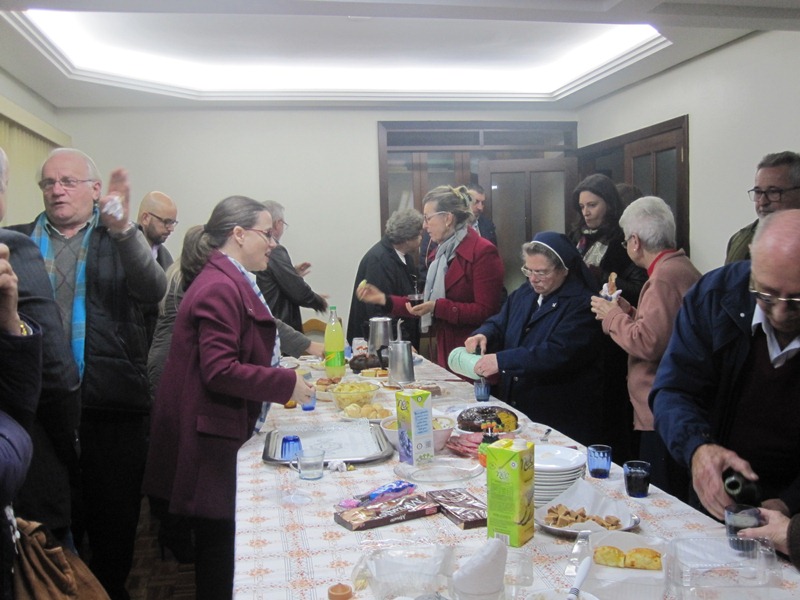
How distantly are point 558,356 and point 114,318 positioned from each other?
5.03 ft

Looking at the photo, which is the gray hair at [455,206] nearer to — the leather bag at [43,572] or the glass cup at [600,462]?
the glass cup at [600,462]

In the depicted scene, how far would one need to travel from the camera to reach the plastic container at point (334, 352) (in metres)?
2.59

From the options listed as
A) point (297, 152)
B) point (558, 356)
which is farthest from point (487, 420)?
point (297, 152)

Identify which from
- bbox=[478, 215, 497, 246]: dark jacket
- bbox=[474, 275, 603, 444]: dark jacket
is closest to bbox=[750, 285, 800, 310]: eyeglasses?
bbox=[474, 275, 603, 444]: dark jacket

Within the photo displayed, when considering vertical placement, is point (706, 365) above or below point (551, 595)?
above

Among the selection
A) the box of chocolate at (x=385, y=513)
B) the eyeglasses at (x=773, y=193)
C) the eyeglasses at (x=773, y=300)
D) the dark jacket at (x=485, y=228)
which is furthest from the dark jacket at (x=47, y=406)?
the dark jacket at (x=485, y=228)

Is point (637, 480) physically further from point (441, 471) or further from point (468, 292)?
point (468, 292)

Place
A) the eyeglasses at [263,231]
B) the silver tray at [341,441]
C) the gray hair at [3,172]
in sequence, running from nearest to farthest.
A: the gray hair at [3,172]
the silver tray at [341,441]
the eyeglasses at [263,231]

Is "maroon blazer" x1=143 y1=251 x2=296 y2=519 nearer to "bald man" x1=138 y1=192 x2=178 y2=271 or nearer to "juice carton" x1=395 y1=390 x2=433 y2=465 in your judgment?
"juice carton" x1=395 y1=390 x2=433 y2=465

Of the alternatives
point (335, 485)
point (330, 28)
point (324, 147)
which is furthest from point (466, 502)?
point (324, 147)

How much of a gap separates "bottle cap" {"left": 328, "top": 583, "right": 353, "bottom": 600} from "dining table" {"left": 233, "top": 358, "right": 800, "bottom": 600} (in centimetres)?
2

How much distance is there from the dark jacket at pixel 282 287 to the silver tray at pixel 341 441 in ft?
5.97

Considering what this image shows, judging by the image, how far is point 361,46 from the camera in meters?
4.66

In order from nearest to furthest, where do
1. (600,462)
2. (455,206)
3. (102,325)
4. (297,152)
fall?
(600,462) → (102,325) → (455,206) → (297,152)
